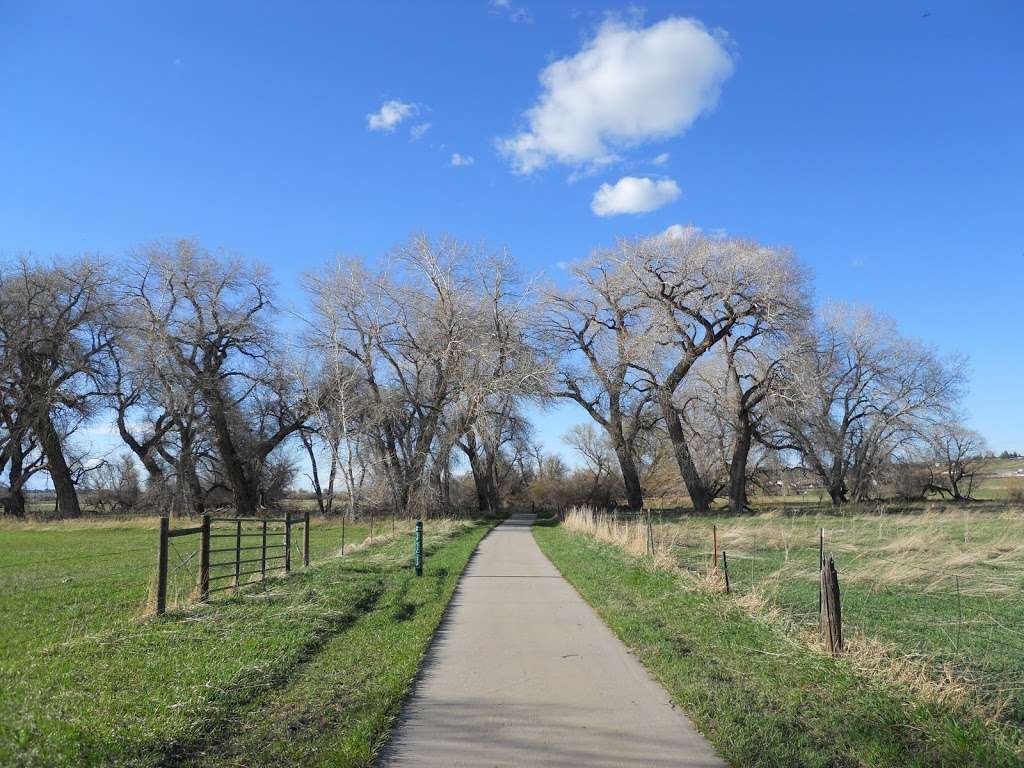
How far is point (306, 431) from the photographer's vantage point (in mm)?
51562

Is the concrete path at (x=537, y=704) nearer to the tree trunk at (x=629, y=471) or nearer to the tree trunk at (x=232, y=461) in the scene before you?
the tree trunk at (x=629, y=471)

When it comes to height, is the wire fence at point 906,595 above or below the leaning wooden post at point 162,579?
below

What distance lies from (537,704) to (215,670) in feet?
9.72

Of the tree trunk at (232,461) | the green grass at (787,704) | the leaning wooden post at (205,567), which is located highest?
the tree trunk at (232,461)

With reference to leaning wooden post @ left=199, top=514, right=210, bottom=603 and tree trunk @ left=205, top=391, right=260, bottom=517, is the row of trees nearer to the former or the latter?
tree trunk @ left=205, top=391, right=260, bottom=517

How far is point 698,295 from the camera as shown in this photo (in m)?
42.0

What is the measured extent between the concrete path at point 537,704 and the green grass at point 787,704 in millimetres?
285

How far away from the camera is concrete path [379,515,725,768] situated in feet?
16.6

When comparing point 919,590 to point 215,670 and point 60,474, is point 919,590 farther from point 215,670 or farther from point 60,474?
point 60,474

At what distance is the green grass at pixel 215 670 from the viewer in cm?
504

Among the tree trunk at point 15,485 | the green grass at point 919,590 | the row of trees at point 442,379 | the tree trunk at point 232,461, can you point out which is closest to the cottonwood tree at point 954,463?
the row of trees at point 442,379

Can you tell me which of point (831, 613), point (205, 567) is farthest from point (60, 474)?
point (831, 613)

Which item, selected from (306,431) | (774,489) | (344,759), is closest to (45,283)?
(306,431)

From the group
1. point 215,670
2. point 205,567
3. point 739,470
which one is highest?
point 739,470
